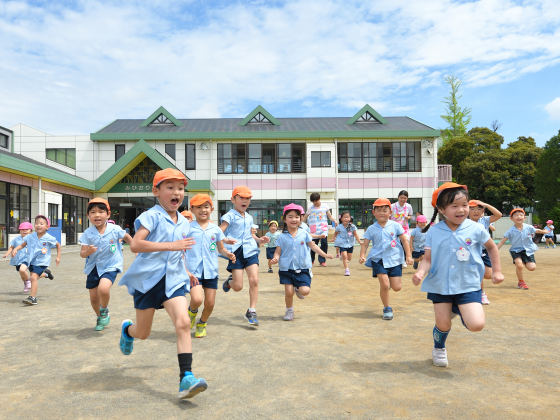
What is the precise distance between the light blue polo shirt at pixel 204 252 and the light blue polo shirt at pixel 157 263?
5.29 feet

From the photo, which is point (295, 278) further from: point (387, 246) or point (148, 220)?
point (148, 220)

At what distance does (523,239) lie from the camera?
9336 mm

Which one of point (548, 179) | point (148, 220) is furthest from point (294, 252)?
point (548, 179)

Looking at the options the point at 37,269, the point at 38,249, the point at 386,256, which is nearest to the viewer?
the point at 386,256

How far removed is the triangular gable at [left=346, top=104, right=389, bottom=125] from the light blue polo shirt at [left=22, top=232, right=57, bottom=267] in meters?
27.7

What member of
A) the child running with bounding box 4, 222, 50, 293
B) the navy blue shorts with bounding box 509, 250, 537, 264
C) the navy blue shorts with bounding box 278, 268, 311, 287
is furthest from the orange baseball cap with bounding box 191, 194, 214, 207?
the navy blue shorts with bounding box 509, 250, 537, 264

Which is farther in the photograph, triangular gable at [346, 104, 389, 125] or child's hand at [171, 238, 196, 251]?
triangular gable at [346, 104, 389, 125]

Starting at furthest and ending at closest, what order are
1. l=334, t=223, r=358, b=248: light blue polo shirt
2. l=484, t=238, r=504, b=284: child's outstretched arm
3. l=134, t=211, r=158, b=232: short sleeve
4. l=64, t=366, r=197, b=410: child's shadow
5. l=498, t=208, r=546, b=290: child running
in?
l=334, t=223, r=358, b=248: light blue polo shirt → l=498, t=208, r=546, b=290: child running → l=484, t=238, r=504, b=284: child's outstretched arm → l=134, t=211, r=158, b=232: short sleeve → l=64, t=366, r=197, b=410: child's shadow

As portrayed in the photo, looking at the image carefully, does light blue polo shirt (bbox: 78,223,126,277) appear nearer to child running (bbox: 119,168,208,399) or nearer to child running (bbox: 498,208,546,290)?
child running (bbox: 119,168,208,399)

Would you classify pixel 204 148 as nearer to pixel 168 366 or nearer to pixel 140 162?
pixel 140 162

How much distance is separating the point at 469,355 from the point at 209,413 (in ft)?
8.92

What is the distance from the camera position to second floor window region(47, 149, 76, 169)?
100ft

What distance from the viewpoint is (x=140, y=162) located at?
97.2 ft

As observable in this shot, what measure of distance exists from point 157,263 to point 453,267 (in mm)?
2631
